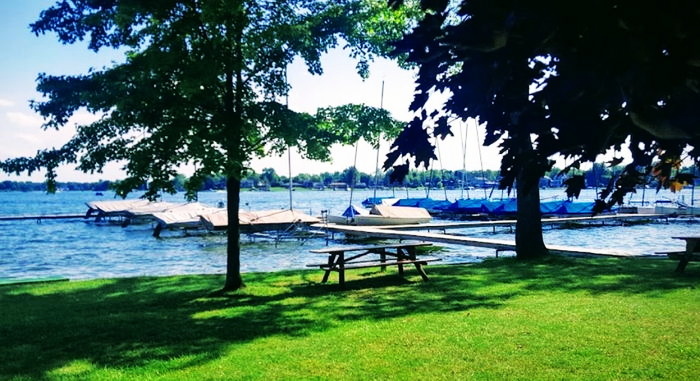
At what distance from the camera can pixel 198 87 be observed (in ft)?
34.6

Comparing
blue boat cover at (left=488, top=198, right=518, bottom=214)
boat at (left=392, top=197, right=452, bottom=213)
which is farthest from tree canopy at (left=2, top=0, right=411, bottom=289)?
boat at (left=392, top=197, right=452, bottom=213)

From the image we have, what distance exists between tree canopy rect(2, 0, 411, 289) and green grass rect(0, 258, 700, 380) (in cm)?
256

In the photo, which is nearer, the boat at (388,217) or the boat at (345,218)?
the boat at (388,217)

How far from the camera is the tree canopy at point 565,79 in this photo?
2.21 metres

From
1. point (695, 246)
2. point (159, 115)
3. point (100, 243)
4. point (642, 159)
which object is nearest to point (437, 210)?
point (100, 243)

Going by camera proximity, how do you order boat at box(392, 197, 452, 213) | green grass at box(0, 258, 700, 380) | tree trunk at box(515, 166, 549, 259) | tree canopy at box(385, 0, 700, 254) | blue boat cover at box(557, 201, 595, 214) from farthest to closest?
boat at box(392, 197, 452, 213) → blue boat cover at box(557, 201, 595, 214) → tree trunk at box(515, 166, 549, 259) → green grass at box(0, 258, 700, 380) → tree canopy at box(385, 0, 700, 254)

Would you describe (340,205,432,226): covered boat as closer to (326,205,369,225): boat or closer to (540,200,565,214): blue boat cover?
(326,205,369,225): boat

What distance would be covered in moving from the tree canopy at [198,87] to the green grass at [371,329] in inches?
101

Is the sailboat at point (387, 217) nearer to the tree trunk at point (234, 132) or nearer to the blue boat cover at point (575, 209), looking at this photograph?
the blue boat cover at point (575, 209)

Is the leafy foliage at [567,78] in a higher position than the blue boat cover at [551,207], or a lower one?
higher

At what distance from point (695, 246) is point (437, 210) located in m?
51.5

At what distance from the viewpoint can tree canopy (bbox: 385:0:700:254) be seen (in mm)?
2207

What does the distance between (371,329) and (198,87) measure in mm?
5205

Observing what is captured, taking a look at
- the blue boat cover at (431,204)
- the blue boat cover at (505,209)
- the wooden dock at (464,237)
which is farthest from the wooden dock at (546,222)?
the blue boat cover at (431,204)
